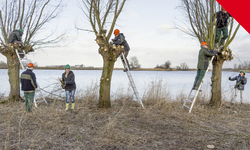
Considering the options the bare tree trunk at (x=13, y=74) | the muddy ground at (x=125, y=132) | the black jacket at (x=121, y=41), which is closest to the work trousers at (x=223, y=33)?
the muddy ground at (x=125, y=132)

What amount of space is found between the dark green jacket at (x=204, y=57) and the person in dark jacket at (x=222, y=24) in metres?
0.73

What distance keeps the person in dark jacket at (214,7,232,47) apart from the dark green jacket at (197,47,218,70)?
73 centimetres

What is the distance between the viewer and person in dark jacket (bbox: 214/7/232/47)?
6838mm

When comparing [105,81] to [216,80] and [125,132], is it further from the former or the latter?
[216,80]

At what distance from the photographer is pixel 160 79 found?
8523mm

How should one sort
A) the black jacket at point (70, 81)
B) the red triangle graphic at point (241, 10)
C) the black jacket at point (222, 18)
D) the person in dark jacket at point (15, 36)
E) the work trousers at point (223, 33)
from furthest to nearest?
the person in dark jacket at point (15, 36), the work trousers at point (223, 33), the black jacket at point (222, 18), the black jacket at point (70, 81), the red triangle graphic at point (241, 10)

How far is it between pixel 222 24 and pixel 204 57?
4.65ft

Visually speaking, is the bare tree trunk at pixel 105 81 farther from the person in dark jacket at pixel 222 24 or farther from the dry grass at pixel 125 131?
the person in dark jacket at pixel 222 24

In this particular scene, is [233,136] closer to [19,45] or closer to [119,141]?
[119,141]

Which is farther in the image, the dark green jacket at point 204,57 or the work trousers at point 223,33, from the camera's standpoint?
the work trousers at point 223,33

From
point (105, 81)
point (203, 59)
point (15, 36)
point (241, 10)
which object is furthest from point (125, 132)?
point (15, 36)

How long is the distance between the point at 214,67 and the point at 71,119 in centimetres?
589

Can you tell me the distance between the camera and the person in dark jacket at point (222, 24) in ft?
22.4

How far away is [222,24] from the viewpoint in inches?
276
